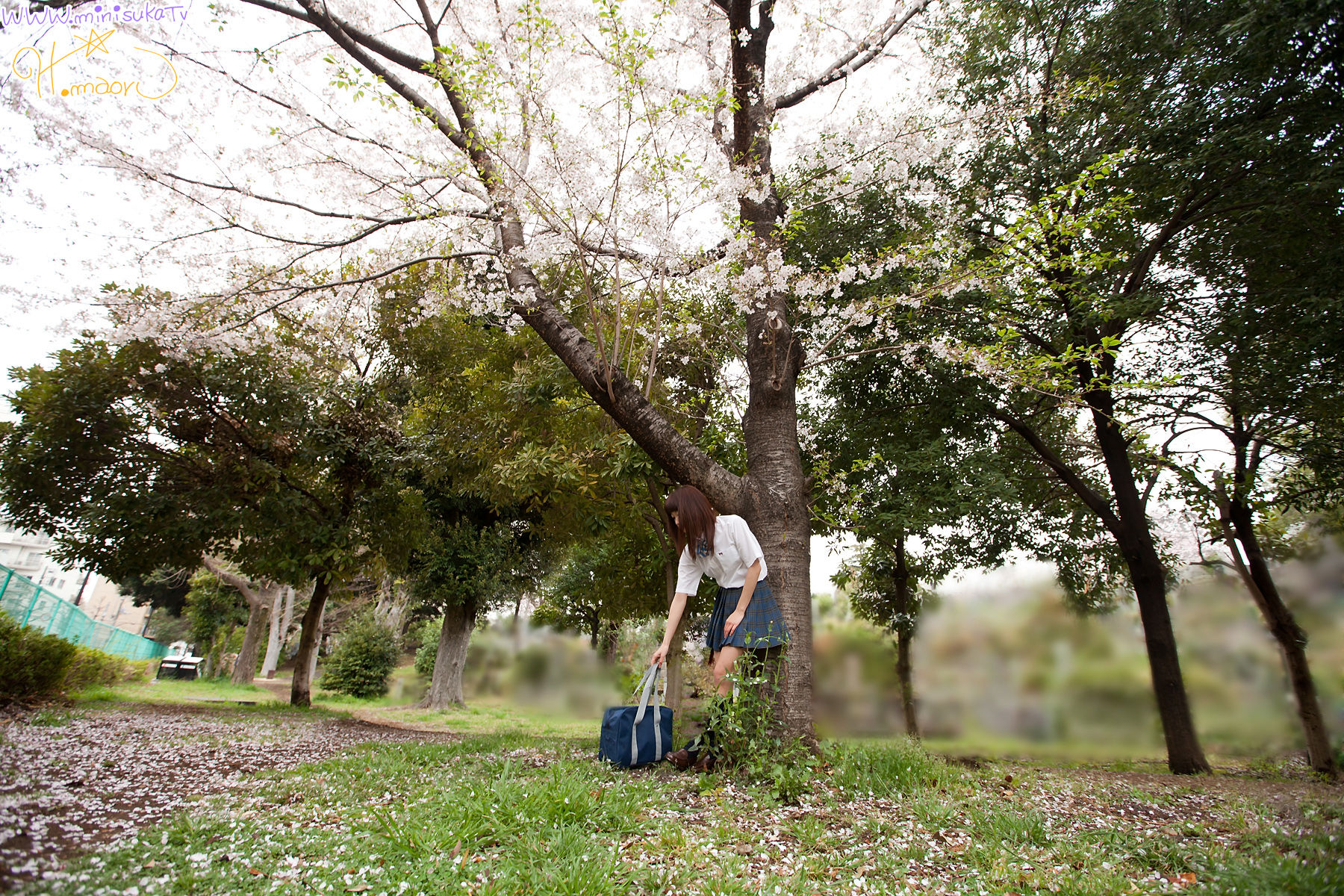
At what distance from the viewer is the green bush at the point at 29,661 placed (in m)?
6.70

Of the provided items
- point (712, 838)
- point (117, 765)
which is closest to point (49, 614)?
point (117, 765)

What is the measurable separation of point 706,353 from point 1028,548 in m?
5.27

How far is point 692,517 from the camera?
3.90m

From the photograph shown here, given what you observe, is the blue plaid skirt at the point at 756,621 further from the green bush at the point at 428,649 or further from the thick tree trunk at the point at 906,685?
the green bush at the point at 428,649

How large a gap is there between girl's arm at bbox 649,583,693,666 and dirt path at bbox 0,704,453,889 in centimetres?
246

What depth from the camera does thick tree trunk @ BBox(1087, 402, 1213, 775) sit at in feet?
21.6

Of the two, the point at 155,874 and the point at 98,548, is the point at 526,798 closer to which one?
the point at 155,874

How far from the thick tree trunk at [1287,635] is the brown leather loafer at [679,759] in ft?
19.0

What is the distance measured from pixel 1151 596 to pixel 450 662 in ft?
43.7

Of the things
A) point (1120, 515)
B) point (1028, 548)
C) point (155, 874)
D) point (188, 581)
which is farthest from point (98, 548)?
point (188, 581)

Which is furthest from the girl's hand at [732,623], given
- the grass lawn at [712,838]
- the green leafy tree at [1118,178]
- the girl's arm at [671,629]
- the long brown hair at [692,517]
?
the green leafy tree at [1118,178]

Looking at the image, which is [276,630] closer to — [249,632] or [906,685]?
[249,632]

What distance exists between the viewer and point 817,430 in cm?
905

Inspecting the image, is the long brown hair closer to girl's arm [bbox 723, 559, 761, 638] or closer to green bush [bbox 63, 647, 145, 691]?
girl's arm [bbox 723, 559, 761, 638]
